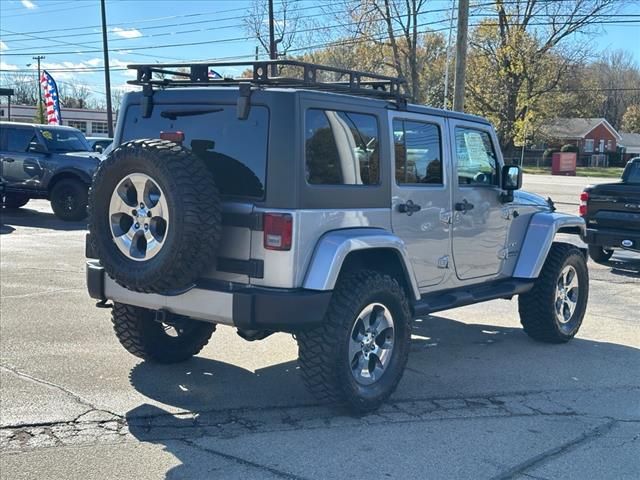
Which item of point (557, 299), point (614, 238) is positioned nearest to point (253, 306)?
point (557, 299)

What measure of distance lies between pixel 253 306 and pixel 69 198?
12.6 meters

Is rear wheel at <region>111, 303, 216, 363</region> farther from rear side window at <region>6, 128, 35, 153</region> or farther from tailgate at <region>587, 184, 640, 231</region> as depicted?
rear side window at <region>6, 128, 35, 153</region>

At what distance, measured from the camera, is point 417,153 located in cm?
544

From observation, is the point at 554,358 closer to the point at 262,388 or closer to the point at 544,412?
the point at 544,412

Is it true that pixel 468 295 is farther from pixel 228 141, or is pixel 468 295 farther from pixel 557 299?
pixel 228 141

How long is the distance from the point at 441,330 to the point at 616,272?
5107mm

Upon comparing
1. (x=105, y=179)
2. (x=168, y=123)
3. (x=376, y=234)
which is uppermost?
(x=168, y=123)

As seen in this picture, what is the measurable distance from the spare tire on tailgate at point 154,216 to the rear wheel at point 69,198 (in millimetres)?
11621

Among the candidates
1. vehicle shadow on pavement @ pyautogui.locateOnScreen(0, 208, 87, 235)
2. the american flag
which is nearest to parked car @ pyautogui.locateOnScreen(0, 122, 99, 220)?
vehicle shadow on pavement @ pyautogui.locateOnScreen(0, 208, 87, 235)

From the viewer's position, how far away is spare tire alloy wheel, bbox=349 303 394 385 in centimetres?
478

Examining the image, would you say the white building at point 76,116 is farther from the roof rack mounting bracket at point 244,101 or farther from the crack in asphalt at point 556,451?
the crack in asphalt at point 556,451

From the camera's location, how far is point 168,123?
196 inches

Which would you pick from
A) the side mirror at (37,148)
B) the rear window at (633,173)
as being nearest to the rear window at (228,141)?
the rear window at (633,173)

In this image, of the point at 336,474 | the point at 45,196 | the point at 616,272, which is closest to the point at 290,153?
the point at 336,474
